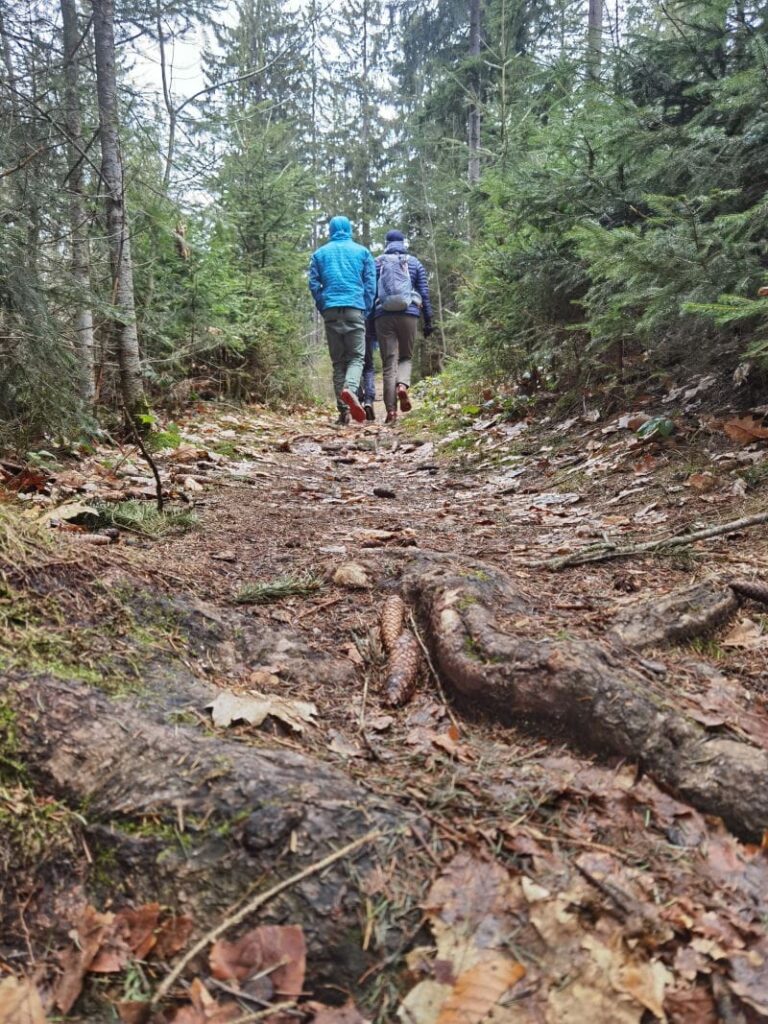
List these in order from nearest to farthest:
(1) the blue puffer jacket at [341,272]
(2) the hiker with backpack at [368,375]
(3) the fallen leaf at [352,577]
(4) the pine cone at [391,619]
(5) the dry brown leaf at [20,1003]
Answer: (5) the dry brown leaf at [20,1003]
(4) the pine cone at [391,619]
(3) the fallen leaf at [352,577]
(1) the blue puffer jacket at [341,272]
(2) the hiker with backpack at [368,375]

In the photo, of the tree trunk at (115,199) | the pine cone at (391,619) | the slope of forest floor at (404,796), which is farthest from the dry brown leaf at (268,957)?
the tree trunk at (115,199)

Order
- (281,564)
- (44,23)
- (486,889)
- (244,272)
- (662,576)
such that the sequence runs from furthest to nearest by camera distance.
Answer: (244,272)
(44,23)
(281,564)
(662,576)
(486,889)

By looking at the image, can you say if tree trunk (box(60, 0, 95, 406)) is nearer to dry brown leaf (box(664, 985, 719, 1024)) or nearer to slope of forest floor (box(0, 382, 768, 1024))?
slope of forest floor (box(0, 382, 768, 1024))

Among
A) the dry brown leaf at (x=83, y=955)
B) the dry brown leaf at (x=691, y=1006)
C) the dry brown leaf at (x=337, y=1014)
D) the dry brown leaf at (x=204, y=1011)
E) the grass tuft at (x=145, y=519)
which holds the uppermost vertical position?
the grass tuft at (x=145, y=519)

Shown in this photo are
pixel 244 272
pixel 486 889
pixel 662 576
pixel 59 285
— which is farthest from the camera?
pixel 244 272

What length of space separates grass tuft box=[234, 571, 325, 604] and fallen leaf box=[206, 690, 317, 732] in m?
0.70

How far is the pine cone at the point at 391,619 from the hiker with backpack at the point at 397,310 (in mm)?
7517

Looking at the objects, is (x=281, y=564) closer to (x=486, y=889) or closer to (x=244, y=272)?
(x=486, y=889)

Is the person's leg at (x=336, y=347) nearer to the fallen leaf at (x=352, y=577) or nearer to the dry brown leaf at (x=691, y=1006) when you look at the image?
the fallen leaf at (x=352, y=577)

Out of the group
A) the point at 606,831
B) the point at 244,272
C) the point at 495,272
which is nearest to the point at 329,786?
the point at 606,831

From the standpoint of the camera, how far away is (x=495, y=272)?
7406 mm

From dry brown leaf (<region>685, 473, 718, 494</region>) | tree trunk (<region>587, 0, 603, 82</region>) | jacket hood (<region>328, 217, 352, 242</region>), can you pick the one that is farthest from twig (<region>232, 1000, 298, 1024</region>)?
jacket hood (<region>328, 217, 352, 242</region>)

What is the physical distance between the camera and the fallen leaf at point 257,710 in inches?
67.6

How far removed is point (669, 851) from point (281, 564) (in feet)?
6.95
